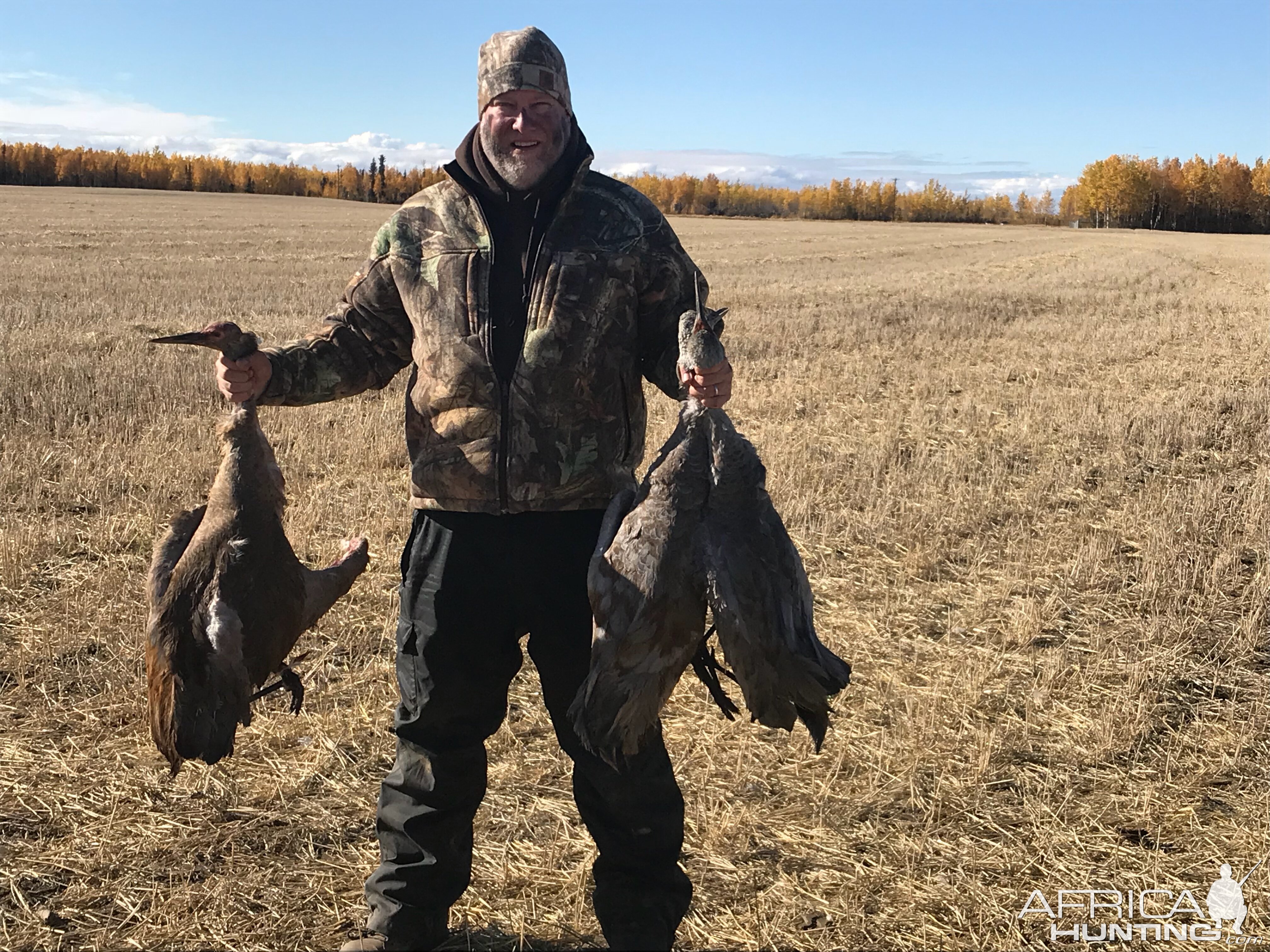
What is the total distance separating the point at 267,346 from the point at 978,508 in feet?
19.4

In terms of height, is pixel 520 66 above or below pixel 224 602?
above

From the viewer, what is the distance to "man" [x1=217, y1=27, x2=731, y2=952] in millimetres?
3111

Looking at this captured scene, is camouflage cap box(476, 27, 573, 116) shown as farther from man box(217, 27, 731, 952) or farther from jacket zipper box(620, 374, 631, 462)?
jacket zipper box(620, 374, 631, 462)

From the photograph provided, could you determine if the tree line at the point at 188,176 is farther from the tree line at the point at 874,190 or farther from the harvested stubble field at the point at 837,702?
the harvested stubble field at the point at 837,702

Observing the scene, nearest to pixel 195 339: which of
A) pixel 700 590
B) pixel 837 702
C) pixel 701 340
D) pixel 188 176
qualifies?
pixel 701 340

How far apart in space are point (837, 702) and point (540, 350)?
9.30 ft

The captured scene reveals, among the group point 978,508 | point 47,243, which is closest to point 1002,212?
point 47,243

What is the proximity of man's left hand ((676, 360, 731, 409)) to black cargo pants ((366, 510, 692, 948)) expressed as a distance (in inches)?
26.4

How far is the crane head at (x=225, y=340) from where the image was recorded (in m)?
2.96

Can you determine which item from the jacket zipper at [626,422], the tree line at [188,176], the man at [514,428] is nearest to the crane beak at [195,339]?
the man at [514,428]

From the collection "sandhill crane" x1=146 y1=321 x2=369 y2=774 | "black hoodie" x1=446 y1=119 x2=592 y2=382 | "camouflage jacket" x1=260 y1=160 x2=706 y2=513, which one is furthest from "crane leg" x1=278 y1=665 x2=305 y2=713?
"black hoodie" x1=446 y1=119 x2=592 y2=382

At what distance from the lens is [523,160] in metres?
3.10

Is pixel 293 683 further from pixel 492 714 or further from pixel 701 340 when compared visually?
pixel 701 340

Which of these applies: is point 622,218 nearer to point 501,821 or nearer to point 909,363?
point 501,821
